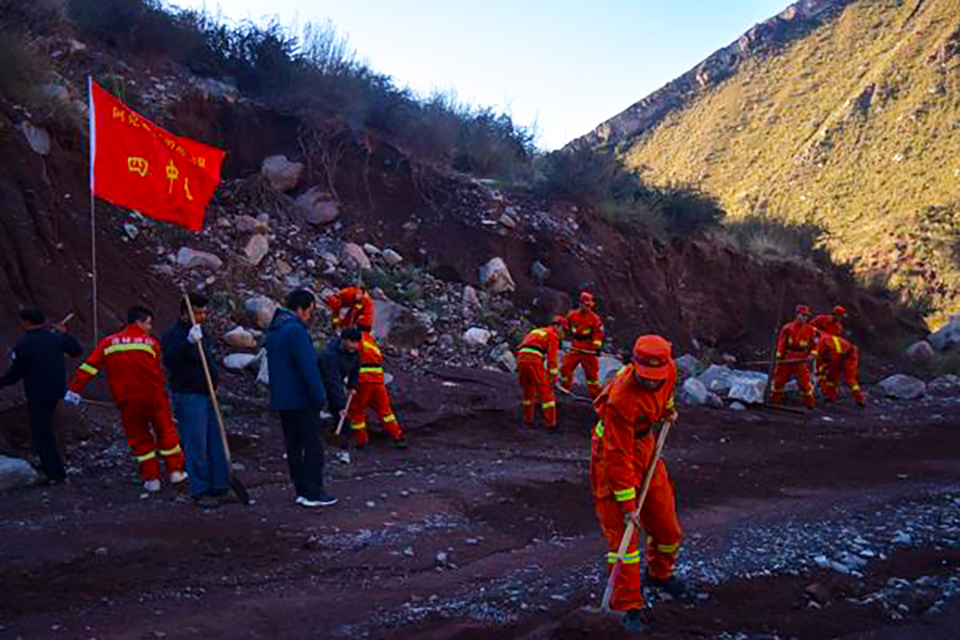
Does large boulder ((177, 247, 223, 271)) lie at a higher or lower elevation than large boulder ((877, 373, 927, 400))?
higher

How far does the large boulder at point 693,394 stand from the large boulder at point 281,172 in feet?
30.3

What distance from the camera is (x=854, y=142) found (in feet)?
142

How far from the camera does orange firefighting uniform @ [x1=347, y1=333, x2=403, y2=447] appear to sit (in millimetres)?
9867

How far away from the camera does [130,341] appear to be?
7570mm

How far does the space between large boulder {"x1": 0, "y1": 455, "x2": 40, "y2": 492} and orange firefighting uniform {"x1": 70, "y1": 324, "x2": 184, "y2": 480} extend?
0.83 m

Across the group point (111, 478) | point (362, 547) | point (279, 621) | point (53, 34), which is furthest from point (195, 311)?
point (53, 34)

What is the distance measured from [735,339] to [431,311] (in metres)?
10.7

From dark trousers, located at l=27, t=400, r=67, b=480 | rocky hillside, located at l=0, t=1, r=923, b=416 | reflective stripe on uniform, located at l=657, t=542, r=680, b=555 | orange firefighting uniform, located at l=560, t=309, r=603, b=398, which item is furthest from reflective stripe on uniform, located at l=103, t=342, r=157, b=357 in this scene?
orange firefighting uniform, located at l=560, t=309, r=603, b=398

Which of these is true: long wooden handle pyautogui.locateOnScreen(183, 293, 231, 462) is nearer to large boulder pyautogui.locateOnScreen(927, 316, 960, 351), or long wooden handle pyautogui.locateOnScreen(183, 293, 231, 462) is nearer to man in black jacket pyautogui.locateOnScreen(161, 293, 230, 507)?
man in black jacket pyautogui.locateOnScreen(161, 293, 230, 507)

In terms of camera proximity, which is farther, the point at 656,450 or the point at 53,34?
the point at 53,34

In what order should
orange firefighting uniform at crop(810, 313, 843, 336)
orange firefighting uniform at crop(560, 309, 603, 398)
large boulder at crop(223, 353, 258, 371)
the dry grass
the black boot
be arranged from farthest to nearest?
the dry grass < orange firefighting uniform at crop(810, 313, 843, 336) < orange firefighting uniform at crop(560, 309, 603, 398) < large boulder at crop(223, 353, 258, 371) < the black boot

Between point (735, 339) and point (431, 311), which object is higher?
point (431, 311)

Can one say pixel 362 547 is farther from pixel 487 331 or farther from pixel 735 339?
pixel 735 339

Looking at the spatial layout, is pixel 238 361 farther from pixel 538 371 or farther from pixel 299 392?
pixel 299 392
